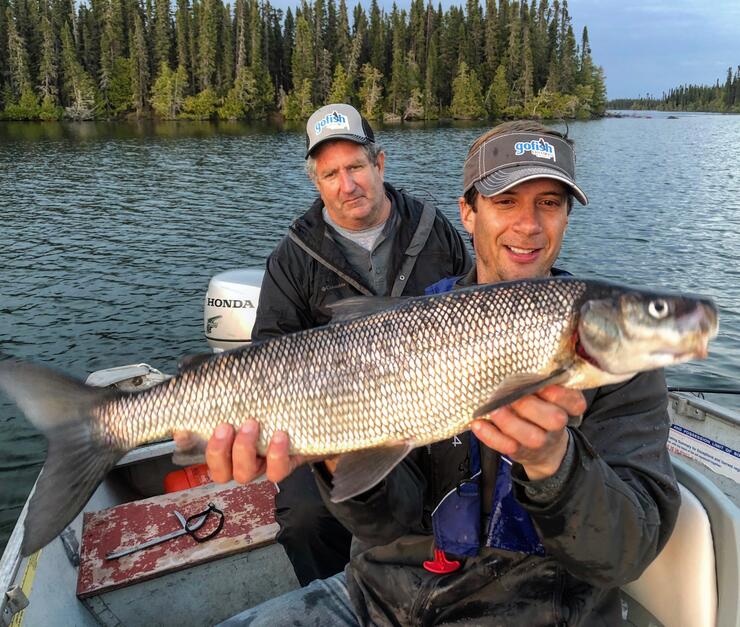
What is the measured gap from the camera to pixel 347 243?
5.27m

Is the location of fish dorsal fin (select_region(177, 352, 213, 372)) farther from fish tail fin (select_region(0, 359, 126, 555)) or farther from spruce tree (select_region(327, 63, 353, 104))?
spruce tree (select_region(327, 63, 353, 104))

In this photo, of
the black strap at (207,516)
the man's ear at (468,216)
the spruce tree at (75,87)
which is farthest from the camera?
the spruce tree at (75,87)

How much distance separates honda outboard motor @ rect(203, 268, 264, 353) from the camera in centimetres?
717

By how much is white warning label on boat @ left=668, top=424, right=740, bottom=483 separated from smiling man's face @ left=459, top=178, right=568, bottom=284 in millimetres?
2320

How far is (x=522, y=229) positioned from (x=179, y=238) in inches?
722

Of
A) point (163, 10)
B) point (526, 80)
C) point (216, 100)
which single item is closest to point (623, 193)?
point (216, 100)

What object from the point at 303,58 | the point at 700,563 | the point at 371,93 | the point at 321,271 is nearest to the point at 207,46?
the point at 303,58

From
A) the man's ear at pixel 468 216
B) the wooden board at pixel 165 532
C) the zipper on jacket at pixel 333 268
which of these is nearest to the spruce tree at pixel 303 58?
the zipper on jacket at pixel 333 268

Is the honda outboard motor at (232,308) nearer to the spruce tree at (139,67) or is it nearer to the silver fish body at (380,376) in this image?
the silver fish body at (380,376)

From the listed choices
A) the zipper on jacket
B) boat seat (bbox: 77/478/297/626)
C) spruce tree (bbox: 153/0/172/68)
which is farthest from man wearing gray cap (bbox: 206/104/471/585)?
spruce tree (bbox: 153/0/172/68)

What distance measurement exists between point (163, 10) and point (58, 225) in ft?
319

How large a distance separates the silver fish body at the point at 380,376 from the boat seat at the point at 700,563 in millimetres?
807

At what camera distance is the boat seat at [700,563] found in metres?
2.46

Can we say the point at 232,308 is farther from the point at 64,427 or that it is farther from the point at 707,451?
the point at 707,451
